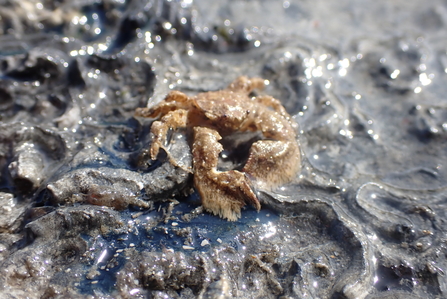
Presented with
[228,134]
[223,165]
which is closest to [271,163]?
[223,165]

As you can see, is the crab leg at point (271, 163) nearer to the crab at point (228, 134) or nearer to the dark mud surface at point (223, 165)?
the crab at point (228, 134)

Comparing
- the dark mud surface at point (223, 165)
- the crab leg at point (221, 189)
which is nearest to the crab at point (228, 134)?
the crab leg at point (221, 189)

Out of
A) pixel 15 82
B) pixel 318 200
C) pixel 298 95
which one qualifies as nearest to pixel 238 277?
pixel 318 200

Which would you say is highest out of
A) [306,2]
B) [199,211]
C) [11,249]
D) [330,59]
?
[306,2]

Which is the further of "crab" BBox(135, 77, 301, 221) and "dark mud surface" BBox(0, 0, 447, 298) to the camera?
"crab" BBox(135, 77, 301, 221)

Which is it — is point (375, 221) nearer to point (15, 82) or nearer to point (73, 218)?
point (73, 218)

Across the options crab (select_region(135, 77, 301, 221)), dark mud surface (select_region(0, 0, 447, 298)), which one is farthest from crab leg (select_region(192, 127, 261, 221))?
dark mud surface (select_region(0, 0, 447, 298))

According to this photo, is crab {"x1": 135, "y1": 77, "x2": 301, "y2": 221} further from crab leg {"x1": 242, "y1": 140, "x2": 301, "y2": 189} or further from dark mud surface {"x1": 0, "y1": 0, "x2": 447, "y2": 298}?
dark mud surface {"x1": 0, "y1": 0, "x2": 447, "y2": 298}
